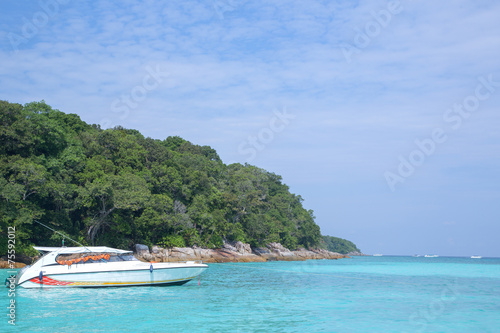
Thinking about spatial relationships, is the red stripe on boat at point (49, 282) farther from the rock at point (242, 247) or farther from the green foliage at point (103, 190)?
the rock at point (242, 247)

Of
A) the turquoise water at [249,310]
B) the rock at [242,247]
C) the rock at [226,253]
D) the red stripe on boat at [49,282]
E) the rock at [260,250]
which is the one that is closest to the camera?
the turquoise water at [249,310]

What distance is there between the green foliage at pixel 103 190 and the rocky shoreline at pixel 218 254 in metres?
1.21

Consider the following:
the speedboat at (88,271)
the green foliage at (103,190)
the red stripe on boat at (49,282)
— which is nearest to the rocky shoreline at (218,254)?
the green foliage at (103,190)

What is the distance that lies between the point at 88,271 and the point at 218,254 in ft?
123

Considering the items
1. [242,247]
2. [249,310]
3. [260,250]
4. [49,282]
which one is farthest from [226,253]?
[249,310]

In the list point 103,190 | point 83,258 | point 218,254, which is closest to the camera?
point 83,258

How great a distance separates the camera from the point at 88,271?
75.0 ft

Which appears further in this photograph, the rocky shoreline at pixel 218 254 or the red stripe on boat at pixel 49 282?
the rocky shoreline at pixel 218 254

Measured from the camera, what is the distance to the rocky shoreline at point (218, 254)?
4750cm

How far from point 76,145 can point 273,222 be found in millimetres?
47302

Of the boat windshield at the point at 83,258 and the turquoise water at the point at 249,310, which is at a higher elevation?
the boat windshield at the point at 83,258

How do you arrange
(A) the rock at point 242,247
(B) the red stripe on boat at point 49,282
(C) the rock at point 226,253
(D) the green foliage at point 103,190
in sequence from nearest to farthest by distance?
(B) the red stripe on boat at point 49,282
(D) the green foliage at point 103,190
(C) the rock at point 226,253
(A) the rock at point 242,247

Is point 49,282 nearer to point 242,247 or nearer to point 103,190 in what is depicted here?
point 103,190

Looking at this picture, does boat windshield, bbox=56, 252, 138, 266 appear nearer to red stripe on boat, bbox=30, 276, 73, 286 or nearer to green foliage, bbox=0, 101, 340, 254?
red stripe on boat, bbox=30, 276, 73, 286
